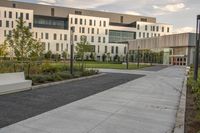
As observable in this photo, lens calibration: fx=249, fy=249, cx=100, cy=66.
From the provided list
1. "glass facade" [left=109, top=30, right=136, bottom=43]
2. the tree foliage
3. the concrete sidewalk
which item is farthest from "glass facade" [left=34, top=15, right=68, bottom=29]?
the concrete sidewalk

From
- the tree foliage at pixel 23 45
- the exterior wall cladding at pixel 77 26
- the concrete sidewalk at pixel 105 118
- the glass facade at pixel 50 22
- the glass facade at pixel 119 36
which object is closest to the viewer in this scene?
the concrete sidewalk at pixel 105 118

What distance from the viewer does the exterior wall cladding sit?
87.4 m

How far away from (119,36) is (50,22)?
95.7 ft

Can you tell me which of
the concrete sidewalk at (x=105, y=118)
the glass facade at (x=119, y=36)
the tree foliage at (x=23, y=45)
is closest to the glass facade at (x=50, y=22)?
the glass facade at (x=119, y=36)

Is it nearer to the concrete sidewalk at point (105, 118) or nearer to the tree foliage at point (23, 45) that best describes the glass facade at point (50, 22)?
the tree foliage at point (23, 45)

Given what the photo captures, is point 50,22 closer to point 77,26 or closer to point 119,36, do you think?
point 77,26

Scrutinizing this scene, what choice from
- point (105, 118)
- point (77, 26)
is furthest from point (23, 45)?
point (77, 26)

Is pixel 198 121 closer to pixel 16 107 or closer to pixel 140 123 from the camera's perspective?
pixel 140 123

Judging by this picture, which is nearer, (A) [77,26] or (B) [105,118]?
(B) [105,118]

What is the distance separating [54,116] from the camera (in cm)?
705

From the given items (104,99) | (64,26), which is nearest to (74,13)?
(64,26)

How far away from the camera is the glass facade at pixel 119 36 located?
104375 mm

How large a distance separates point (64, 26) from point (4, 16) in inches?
Result: 887

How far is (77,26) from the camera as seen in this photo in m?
96.5
